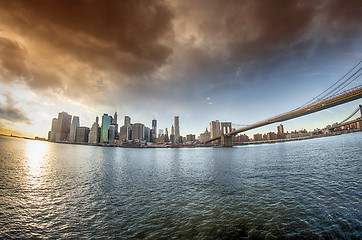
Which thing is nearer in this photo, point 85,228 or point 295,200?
point 85,228

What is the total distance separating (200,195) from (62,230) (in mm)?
10476

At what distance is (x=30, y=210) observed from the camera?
11773 millimetres

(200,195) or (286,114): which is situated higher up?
(286,114)

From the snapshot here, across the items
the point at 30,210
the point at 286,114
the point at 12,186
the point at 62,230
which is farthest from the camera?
the point at 286,114

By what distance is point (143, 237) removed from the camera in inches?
318

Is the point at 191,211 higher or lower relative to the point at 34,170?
lower

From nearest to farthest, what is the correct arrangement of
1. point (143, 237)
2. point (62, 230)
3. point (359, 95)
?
point (143, 237) < point (62, 230) < point (359, 95)

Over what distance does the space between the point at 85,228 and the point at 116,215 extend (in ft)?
6.54

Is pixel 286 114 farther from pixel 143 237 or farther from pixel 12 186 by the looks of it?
pixel 12 186

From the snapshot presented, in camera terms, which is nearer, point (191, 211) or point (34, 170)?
point (191, 211)

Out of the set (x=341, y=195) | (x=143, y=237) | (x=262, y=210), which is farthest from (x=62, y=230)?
(x=341, y=195)

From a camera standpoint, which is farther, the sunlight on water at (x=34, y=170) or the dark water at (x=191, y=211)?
the sunlight on water at (x=34, y=170)

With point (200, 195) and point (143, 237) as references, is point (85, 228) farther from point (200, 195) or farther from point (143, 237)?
point (200, 195)

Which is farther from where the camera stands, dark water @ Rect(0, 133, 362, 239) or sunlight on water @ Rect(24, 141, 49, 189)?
sunlight on water @ Rect(24, 141, 49, 189)
